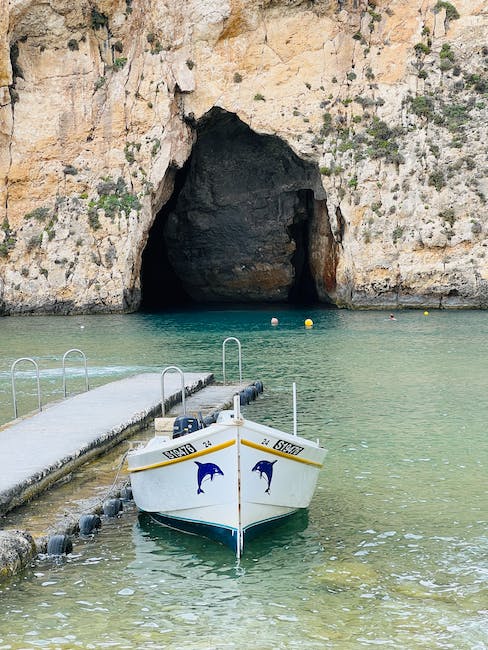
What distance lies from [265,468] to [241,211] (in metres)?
54.8

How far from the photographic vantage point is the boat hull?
496 inches

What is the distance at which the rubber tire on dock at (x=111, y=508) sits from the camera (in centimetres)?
1416

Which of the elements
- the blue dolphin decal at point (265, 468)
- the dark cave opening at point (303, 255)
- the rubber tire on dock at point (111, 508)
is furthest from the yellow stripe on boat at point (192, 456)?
the dark cave opening at point (303, 255)

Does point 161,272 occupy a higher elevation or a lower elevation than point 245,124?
lower

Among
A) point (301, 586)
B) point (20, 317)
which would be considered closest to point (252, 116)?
point (20, 317)

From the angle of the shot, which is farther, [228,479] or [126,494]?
[126,494]

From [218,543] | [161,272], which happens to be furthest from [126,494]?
[161,272]

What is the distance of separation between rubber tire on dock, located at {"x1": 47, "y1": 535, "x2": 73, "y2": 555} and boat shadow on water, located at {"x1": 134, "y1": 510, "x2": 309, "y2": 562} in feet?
4.03

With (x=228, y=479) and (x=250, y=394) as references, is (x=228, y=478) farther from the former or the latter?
(x=250, y=394)

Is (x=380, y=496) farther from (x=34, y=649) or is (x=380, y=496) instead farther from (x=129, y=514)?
(x=34, y=649)

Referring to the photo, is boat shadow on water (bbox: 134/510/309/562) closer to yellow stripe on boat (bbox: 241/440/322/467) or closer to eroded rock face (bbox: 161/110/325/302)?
yellow stripe on boat (bbox: 241/440/322/467)

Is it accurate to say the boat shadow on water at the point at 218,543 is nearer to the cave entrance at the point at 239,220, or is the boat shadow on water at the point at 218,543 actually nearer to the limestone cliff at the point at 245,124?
the limestone cliff at the point at 245,124

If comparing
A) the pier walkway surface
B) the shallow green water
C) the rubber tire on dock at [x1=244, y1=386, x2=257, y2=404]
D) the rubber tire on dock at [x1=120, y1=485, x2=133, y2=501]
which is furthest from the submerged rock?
the rubber tire on dock at [x1=244, y1=386, x2=257, y2=404]

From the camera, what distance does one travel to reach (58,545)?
1232cm
